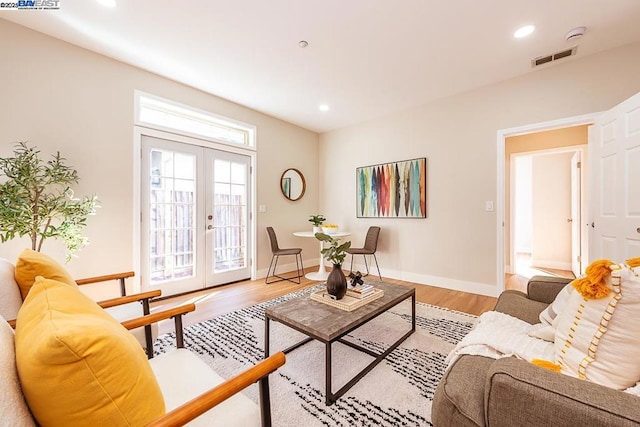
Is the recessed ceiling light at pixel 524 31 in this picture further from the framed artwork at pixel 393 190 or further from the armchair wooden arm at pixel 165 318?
the armchair wooden arm at pixel 165 318

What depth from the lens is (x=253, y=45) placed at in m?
2.54

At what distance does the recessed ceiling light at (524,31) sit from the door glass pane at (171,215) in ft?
12.4

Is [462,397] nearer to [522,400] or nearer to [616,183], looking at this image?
[522,400]

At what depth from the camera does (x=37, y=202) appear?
2.17 metres

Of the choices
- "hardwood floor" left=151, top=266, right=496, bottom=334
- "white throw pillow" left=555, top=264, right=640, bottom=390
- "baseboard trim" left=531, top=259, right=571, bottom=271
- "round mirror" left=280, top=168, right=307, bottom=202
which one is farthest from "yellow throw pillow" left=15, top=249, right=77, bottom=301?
Result: "baseboard trim" left=531, top=259, right=571, bottom=271

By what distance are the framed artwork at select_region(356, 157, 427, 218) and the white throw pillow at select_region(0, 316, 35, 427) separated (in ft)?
13.1

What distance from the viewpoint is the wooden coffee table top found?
1524 millimetres

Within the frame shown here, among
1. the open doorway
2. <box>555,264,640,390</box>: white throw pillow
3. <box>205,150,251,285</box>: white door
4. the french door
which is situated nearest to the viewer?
<box>555,264,640,390</box>: white throw pillow

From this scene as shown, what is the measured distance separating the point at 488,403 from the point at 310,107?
3.95 meters

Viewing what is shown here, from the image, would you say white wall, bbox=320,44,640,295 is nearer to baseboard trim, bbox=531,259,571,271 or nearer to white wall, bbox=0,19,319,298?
baseboard trim, bbox=531,259,571,271

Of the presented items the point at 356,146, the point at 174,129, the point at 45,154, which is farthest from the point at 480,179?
the point at 45,154

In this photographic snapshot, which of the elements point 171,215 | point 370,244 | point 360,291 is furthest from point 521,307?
point 171,215

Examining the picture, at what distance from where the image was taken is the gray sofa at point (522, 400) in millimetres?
690

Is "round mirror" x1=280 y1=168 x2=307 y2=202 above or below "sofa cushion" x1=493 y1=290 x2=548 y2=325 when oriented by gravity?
above
